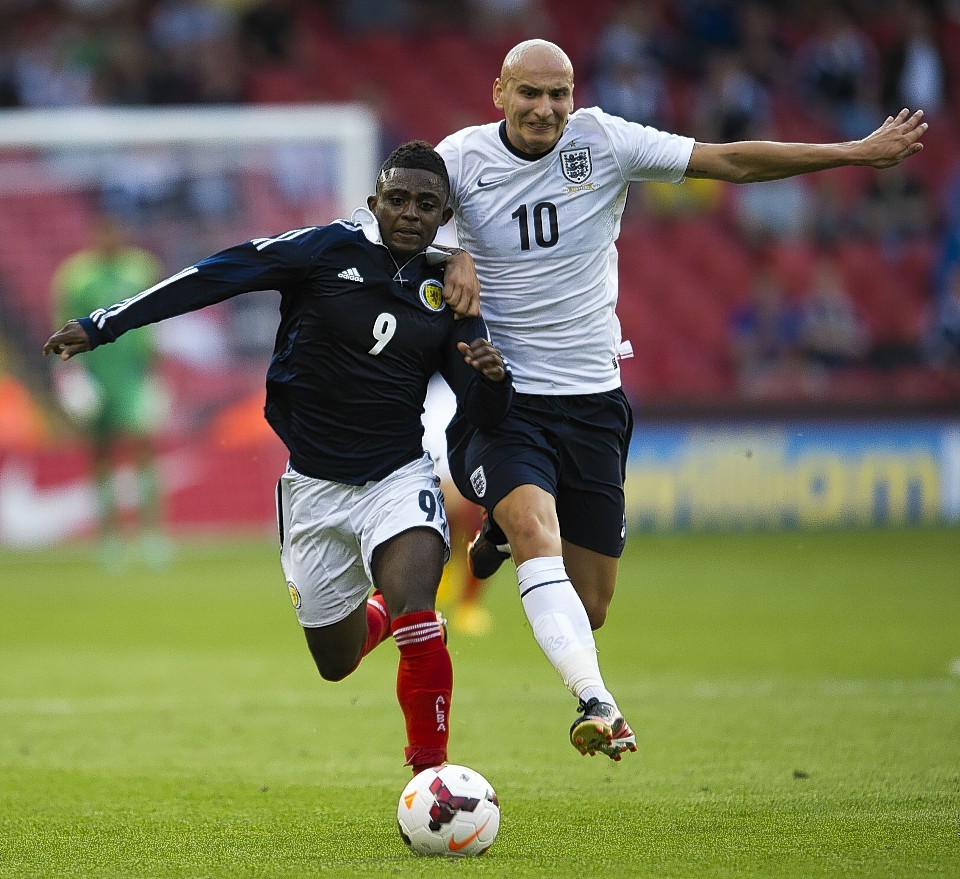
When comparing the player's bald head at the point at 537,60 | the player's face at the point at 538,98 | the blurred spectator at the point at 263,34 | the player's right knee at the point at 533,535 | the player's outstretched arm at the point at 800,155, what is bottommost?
the player's right knee at the point at 533,535

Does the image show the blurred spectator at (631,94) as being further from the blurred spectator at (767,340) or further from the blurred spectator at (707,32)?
the blurred spectator at (767,340)

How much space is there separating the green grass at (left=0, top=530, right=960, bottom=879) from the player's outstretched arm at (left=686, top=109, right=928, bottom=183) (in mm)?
2113

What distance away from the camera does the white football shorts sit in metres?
5.38

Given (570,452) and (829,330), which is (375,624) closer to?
(570,452)

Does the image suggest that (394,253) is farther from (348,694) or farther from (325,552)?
(348,694)

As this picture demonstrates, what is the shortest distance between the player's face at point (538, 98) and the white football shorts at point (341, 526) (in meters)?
1.18

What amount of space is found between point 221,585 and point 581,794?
23.9ft

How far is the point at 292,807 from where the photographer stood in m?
5.48

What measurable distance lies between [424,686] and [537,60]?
7.02 feet

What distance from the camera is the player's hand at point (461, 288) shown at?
546 cm

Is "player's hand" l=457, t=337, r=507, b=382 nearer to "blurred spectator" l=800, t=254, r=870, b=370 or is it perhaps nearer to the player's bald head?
the player's bald head

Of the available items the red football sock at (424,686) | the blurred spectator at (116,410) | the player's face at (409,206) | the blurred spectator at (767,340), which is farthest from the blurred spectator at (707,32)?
the red football sock at (424,686)

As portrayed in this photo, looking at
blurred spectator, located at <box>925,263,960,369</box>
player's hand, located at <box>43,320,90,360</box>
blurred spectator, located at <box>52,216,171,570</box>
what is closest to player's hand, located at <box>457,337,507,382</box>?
player's hand, located at <box>43,320,90,360</box>

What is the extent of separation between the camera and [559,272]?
231 inches
